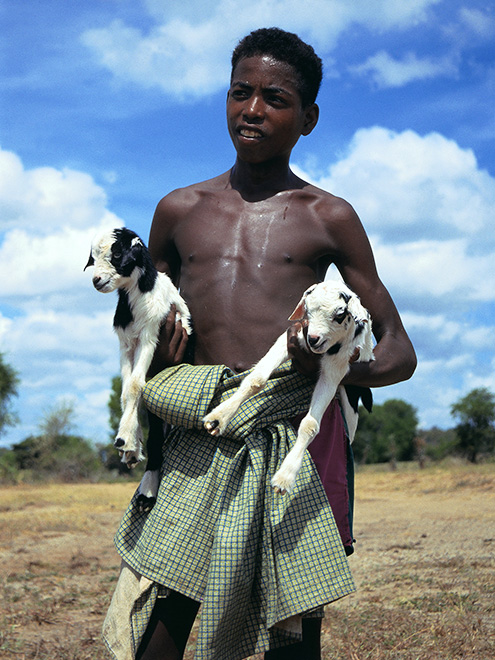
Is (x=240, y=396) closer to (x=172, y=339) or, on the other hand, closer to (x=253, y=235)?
(x=172, y=339)

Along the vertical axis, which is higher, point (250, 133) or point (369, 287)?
point (250, 133)

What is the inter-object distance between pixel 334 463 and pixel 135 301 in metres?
1.07

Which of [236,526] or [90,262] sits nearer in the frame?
[236,526]

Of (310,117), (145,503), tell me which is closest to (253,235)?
(310,117)

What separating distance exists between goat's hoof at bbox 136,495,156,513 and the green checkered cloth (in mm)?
73

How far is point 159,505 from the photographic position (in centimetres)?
292

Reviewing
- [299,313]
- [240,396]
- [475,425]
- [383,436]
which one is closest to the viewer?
[240,396]

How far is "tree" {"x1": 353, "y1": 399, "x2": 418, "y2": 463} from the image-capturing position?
34.3 m

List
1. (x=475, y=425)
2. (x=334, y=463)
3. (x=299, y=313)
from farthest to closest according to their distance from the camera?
1. (x=475, y=425)
2. (x=334, y=463)
3. (x=299, y=313)

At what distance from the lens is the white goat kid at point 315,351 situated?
2.70m

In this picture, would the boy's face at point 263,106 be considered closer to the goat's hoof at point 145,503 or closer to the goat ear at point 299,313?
the goat ear at point 299,313

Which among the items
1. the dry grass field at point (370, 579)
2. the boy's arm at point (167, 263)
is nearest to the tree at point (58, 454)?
the dry grass field at point (370, 579)

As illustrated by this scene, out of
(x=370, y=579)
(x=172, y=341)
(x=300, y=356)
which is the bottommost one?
(x=370, y=579)

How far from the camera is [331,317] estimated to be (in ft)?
8.96
